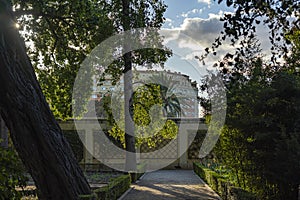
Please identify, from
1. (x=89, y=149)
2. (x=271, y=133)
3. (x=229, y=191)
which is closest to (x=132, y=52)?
(x=229, y=191)

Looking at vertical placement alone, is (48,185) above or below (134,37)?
below

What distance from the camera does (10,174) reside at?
7.90 ft

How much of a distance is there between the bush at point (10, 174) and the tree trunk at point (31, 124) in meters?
1.03

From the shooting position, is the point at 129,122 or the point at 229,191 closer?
the point at 229,191

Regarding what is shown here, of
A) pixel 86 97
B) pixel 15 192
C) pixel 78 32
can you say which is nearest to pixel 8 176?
pixel 15 192

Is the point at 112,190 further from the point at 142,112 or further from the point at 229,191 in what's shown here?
the point at 142,112

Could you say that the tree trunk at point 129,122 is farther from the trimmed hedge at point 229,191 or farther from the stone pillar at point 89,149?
the stone pillar at point 89,149

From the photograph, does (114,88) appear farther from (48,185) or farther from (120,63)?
(48,185)

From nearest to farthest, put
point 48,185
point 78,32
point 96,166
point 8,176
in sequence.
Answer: point 8,176, point 48,185, point 78,32, point 96,166

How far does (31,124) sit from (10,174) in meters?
1.15

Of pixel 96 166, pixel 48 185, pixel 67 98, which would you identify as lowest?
pixel 96 166

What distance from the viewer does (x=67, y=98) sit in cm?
957

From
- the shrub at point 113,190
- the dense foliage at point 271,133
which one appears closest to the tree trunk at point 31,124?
the shrub at point 113,190

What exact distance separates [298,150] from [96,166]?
41.8 feet
